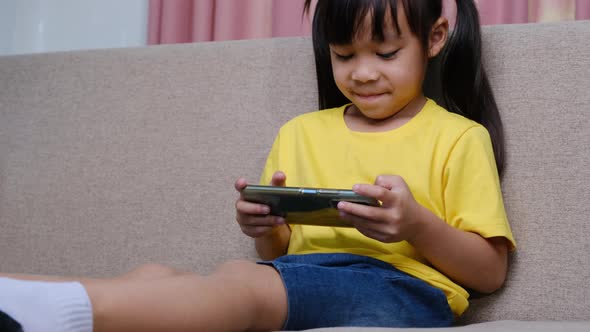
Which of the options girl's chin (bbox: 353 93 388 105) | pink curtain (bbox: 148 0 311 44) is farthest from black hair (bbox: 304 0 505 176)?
pink curtain (bbox: 148 0 311 44)

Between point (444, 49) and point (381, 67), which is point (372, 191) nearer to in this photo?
point (381, 67)

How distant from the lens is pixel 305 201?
38.6 inches

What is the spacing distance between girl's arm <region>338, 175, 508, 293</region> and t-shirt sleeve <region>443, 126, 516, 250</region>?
25 millimetres

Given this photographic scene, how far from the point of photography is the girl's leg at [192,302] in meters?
0.71

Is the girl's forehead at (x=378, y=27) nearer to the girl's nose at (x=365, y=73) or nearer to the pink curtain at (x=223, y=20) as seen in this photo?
the girl's nose at (x=365, y=73)

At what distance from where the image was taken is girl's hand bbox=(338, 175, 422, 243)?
37.1 inches

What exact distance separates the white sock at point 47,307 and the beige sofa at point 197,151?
0.70 m

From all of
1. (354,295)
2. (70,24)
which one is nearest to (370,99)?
(354,295)

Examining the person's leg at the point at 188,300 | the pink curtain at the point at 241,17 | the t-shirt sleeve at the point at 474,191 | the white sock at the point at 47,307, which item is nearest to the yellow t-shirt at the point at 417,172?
the t-shirt sleeve at the point at 474,191

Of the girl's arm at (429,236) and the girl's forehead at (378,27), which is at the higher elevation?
the girl's forehead at (378,27)

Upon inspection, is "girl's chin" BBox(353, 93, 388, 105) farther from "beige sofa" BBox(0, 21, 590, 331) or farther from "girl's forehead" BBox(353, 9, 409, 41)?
"beige sofa" BBox(0, 21, 590, 331)

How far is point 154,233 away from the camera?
1.46 m

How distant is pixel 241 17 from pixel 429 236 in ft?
Answer: 4.10

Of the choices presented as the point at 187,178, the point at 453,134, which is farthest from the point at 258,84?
the point at 453,134
